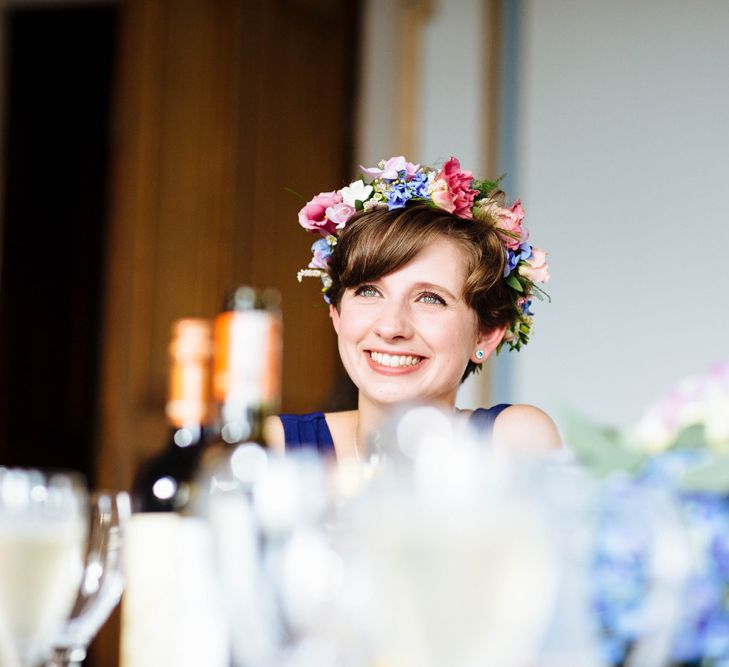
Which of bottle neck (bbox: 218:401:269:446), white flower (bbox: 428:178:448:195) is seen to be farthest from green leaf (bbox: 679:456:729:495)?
white flower (bbox: 428:178:448:195)

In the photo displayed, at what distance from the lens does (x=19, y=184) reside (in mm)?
5930

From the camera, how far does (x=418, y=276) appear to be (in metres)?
1.84

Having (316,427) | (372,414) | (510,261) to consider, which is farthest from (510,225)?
(316,427)

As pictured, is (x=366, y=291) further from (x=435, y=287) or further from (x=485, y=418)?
(x=485, y=418)

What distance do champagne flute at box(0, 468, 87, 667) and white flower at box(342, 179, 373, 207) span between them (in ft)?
3.60

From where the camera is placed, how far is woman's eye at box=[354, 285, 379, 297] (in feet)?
6.14

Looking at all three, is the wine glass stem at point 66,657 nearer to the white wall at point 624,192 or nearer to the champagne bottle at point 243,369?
the champagne bottle at point 243,369

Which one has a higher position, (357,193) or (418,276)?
(357,193)

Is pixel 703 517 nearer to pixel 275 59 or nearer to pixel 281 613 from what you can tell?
pixel 281 613

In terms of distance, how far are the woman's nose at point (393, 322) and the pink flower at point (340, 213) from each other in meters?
0.16

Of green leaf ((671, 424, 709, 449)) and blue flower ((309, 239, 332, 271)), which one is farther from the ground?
blue flower ((309, 239, 332, 271))

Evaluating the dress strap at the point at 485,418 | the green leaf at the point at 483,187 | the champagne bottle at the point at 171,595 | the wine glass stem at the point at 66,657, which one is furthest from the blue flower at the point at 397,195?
the wine glass stem at the point at 66,657

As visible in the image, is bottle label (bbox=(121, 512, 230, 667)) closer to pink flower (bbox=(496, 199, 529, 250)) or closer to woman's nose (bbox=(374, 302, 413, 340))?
woman's nose (bbox=(374, 302, 413, 340))

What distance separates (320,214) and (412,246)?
190 mm
